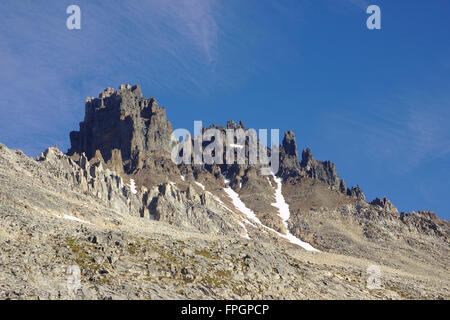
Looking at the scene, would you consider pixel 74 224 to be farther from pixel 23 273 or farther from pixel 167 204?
pixel 167 204

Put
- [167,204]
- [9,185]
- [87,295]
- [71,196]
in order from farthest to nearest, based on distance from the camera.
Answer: [167,204] < [71,196] < [9,185] < [87,295]

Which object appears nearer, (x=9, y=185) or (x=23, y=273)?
(x=23, y=273)

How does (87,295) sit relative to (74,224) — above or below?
below

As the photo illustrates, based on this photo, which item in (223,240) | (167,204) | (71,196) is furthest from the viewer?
(167,204)

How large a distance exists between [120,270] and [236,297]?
14.9 metres

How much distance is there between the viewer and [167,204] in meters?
194

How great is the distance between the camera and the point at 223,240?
9925 cm
